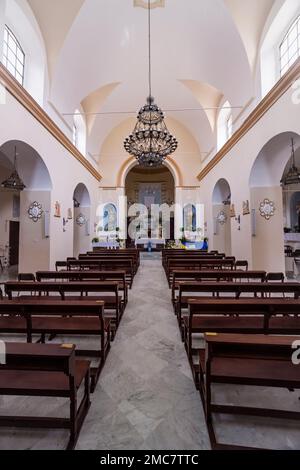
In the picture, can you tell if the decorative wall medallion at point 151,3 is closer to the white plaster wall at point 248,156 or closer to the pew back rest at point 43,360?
the white plaster wall at point 248,156

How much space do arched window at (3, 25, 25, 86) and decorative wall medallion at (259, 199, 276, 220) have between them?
23.5ft

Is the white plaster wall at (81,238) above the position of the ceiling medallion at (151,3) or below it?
below

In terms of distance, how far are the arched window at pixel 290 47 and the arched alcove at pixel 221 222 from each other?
5.14 meters

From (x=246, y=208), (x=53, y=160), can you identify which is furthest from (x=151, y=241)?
(x=53, y=160)

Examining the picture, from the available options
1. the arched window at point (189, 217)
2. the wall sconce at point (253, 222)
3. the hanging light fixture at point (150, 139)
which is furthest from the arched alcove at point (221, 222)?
the hanging light fixture at point (150, 139)

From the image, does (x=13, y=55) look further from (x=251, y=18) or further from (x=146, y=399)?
(x=146, y=399)

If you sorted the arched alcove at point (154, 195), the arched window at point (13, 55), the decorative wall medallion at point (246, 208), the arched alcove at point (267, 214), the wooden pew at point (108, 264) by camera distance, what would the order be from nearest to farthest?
the arched window at point (13, 55) < the wooden pew at point (108, 264) < the arched alcove at point (267, 214) < the decorative wall medallion at point (246, 208) < the arched alcove at point (154, 195)

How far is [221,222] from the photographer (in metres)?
10.8

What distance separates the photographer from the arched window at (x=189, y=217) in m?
13.5

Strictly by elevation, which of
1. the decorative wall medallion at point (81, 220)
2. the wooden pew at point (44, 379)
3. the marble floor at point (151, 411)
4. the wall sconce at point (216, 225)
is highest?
the decorative wall medallion at point (81, 220)

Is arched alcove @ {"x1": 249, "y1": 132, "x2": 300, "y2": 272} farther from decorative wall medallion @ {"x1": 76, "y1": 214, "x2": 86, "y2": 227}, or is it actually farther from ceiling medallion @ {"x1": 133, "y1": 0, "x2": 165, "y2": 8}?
decorative wall medallion @ {"x1": 76, "y1": 214, "x2": 86, "y2": 227}

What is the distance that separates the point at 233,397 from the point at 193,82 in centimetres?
1024

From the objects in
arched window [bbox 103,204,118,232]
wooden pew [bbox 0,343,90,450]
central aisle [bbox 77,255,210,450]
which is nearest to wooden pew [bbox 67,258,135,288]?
central aisle [bbox 77,255,210,450]
